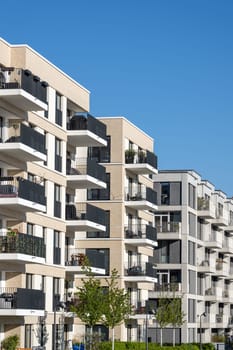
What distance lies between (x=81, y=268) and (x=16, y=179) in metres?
12.5

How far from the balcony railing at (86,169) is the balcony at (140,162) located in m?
10.6

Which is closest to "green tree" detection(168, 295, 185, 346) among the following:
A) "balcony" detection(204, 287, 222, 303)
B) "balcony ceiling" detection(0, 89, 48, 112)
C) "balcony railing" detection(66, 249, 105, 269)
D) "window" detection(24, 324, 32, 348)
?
"balcony" detection(204, 287, 222, 303)

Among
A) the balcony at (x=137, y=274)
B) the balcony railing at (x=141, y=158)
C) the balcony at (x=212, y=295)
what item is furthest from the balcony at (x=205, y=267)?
the balcony railing at (x=141, y=158)

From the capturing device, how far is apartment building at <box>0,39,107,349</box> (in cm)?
4878

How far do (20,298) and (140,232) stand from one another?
93.6 feet

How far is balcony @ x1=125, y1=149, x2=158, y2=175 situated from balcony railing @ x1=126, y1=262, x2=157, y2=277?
23.0 feet

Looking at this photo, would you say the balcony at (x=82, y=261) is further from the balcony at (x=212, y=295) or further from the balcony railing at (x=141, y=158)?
the balcony at (x=212, y=295)

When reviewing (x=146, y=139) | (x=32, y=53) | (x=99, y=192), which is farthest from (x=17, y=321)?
(x=146, y=139)

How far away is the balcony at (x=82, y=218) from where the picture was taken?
60.3 m

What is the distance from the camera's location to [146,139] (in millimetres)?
81000

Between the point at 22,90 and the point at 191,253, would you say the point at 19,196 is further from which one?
the point at 191,253

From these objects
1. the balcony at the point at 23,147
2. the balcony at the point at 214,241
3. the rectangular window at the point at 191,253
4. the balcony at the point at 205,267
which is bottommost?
the balcony at the point at 205,267

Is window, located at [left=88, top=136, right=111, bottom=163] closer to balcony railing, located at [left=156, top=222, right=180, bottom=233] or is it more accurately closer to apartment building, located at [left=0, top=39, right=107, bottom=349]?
apartment building, located at [left=0, top=39, right=107, bottom=349]

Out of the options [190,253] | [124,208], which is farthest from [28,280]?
[190,253]
